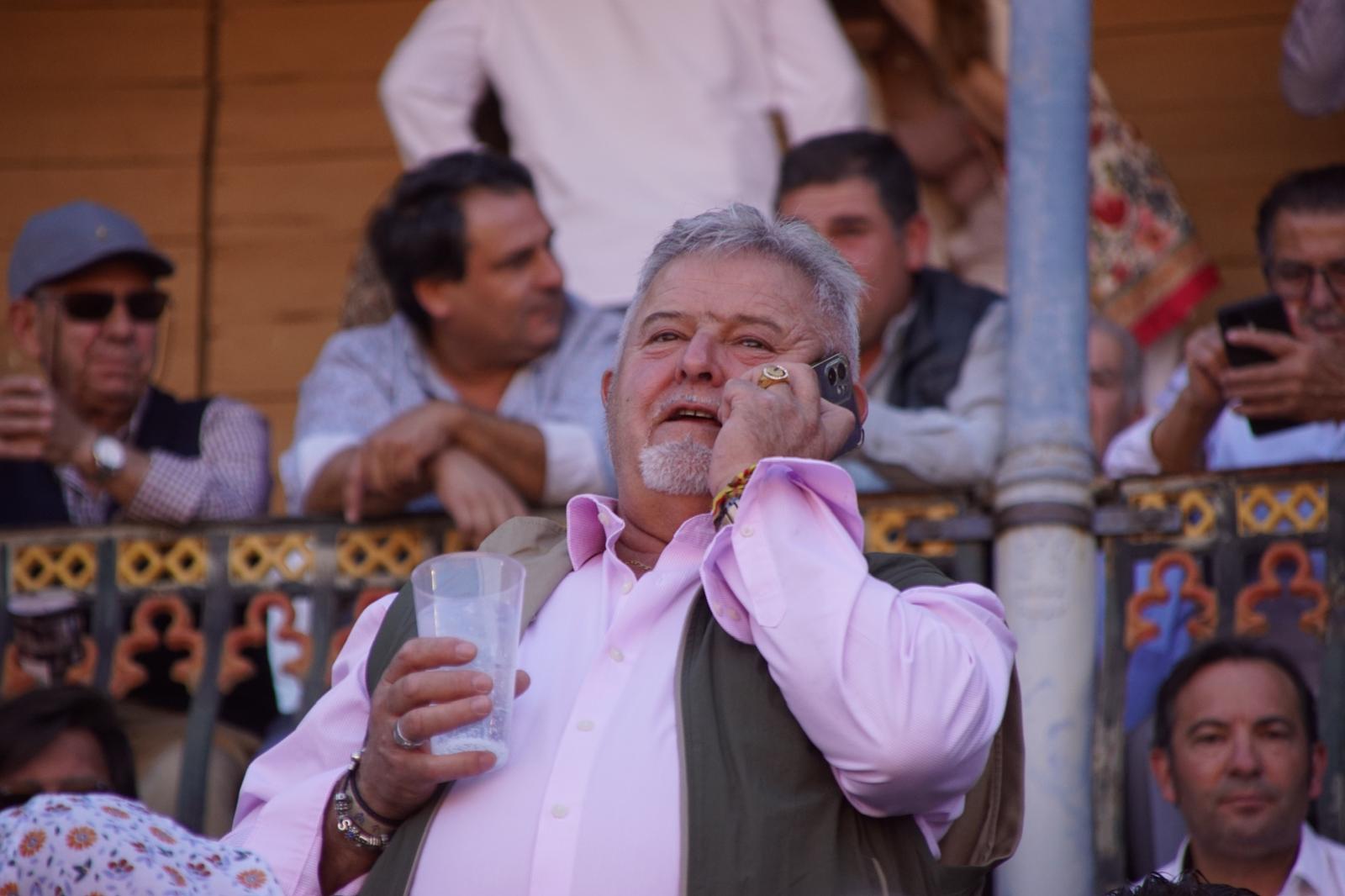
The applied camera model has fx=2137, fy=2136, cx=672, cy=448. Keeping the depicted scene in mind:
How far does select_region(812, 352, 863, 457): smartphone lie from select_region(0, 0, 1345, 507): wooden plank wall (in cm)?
422

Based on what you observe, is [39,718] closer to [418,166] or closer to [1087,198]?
[418,166]

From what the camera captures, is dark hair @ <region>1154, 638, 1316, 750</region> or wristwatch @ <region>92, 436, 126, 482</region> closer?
dark hair @ <region>1154, 638, 1316, 750</region>

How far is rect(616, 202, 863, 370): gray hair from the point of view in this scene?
327cm

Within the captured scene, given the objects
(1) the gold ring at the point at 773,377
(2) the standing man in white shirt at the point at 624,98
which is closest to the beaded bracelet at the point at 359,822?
(1) the gold ring at the point at 773,377

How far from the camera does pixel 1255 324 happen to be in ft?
14.7

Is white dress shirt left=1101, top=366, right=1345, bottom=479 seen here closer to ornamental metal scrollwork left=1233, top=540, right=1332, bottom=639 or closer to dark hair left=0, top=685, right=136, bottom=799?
ornamental metal scrollwork left=1233, top=540, right=1332, bottom=639

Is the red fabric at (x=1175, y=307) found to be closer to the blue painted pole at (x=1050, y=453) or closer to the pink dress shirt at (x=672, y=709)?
the blue painted pole at (x=1050, y=453)

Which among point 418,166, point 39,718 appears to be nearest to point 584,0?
point 418,166

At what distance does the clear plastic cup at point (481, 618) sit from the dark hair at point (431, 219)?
8.53 feet

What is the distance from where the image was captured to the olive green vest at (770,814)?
2.65 metres

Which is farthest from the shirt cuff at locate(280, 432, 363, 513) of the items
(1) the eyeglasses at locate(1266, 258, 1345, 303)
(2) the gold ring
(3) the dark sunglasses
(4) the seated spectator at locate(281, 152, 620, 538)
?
(1) the eyeglasses at locate(1266, 258, 1345, 303)

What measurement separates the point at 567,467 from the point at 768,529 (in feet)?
6.60

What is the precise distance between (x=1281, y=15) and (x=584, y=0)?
2213 mm

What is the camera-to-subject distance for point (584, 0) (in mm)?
6336
